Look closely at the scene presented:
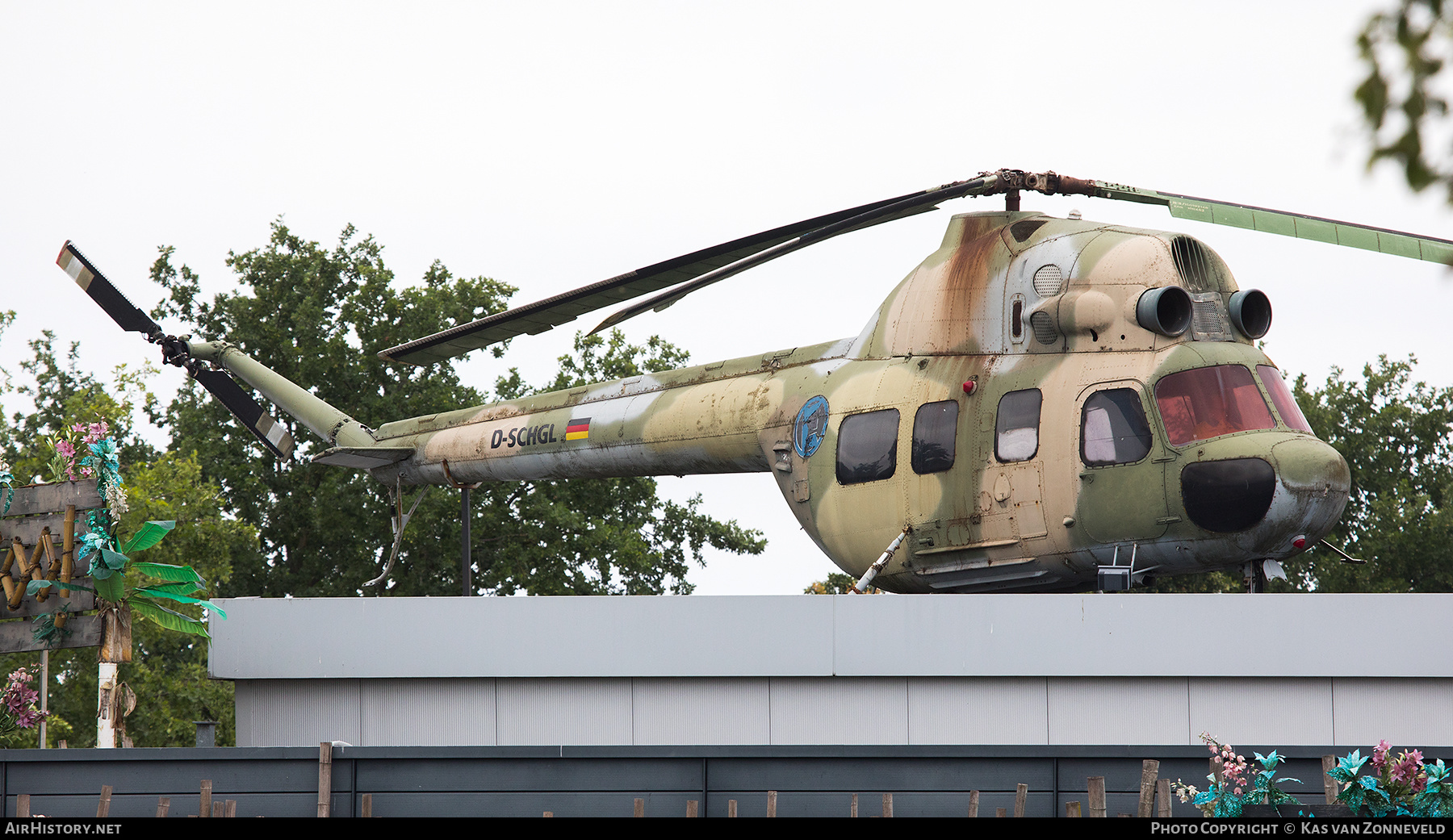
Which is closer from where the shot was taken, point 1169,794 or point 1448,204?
point 1448,204

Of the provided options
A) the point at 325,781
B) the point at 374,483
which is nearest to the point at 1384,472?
the point at 374,483

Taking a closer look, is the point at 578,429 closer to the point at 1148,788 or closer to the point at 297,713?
the point at 297,713

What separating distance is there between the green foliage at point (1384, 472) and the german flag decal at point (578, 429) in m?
24.2

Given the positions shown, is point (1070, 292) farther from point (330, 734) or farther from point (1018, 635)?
point (330, 734)

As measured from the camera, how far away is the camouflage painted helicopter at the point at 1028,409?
1142cm

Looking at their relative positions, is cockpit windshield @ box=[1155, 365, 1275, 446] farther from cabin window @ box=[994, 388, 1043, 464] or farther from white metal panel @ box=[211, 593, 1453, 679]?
white metal panel @ box=[211, 593, 1453, 679]

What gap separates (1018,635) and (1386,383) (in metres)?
29.4

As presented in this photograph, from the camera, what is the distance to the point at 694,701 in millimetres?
11656

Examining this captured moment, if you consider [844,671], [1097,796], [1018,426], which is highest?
[1018,426]

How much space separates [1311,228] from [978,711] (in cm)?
535

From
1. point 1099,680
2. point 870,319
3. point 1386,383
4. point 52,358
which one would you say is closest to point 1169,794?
point 1099,680

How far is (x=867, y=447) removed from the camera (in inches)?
517

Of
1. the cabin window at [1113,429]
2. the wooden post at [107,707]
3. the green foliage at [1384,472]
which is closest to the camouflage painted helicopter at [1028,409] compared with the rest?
the cabin window at [1113,429]

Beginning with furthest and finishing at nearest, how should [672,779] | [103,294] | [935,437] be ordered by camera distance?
[103,294]
[935,437]
[672,779]
